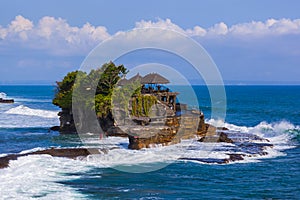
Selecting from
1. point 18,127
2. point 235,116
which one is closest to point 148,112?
point 18,127

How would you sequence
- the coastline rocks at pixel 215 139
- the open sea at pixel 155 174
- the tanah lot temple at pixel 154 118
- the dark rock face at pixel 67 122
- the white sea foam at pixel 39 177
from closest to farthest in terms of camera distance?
the white sea foam at pixel 39 177, the open sea at pixel 155 174, the tanah lot temple at pixel 154 118, the coastline rocks at pixel 215 139, the dark rock face at pixel 67 122

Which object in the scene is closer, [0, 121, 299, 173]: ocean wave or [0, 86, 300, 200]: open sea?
[0, 86, 300, 200]: open sea

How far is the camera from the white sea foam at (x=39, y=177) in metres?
25.1

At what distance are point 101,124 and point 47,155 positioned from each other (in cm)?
1762

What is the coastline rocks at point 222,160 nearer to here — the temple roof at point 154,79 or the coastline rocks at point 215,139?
the coastline rocks at point 215,139

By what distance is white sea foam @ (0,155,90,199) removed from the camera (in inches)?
990

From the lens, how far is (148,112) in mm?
49844

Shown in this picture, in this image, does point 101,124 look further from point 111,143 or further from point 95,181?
point 95,181

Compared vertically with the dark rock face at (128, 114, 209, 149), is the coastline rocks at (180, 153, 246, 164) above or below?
below

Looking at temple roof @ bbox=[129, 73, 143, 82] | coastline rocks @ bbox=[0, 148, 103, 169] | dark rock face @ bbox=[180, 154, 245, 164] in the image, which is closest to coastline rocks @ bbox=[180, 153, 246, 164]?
dark rock face @ bbox=[180, 154, 245, 164]

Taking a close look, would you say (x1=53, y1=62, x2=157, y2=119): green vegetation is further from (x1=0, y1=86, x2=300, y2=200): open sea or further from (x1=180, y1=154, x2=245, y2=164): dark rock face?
(x1=180, y1=154, x2=245, y2=164): dark rock face

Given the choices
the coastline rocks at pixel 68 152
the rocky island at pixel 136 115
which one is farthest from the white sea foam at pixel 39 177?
the rocky island at pixel 136 115

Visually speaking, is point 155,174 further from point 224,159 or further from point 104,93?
point 104,93

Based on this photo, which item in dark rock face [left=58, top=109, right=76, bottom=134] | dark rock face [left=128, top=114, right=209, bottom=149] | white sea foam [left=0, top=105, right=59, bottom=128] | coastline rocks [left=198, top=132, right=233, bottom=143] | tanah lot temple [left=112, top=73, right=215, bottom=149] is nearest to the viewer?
dark rock face [left=128, top=114, right=209, bottom=149]
